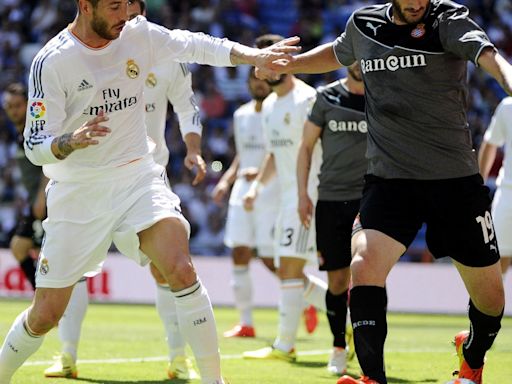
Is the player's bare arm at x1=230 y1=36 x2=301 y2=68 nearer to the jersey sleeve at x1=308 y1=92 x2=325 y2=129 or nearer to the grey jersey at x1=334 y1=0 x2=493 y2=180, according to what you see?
the grey jersey at x1=334 y1=0 x2=493 y2=180

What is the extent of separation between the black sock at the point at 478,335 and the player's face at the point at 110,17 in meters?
2.80

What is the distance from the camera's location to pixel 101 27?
6965 mm

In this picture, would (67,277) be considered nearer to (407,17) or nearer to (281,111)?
(407,17)

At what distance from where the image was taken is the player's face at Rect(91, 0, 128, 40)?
272 inches

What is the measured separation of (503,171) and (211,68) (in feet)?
48.6

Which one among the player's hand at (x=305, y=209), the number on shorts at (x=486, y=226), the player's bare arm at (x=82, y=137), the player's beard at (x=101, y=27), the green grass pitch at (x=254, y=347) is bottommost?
the green grass pitch at (x=254, y=347)

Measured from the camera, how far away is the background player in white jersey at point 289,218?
10.5 m

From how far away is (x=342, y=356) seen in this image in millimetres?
9500

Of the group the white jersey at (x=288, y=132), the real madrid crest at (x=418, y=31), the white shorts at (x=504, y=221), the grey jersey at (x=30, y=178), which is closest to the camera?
the real madrid crest at (x=418, y=31)

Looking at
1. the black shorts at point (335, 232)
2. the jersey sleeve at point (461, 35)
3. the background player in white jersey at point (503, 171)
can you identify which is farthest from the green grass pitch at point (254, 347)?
the jersey sleeve at point (461, 35)

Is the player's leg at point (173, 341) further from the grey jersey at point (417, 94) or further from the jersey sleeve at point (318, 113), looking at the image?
the grey jersey at point (417, 94)

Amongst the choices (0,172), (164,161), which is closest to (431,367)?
(164,161)

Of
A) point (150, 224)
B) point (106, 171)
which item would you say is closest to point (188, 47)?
point (106, 171)

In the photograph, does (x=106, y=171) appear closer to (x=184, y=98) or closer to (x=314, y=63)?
(x=314, y=63)
